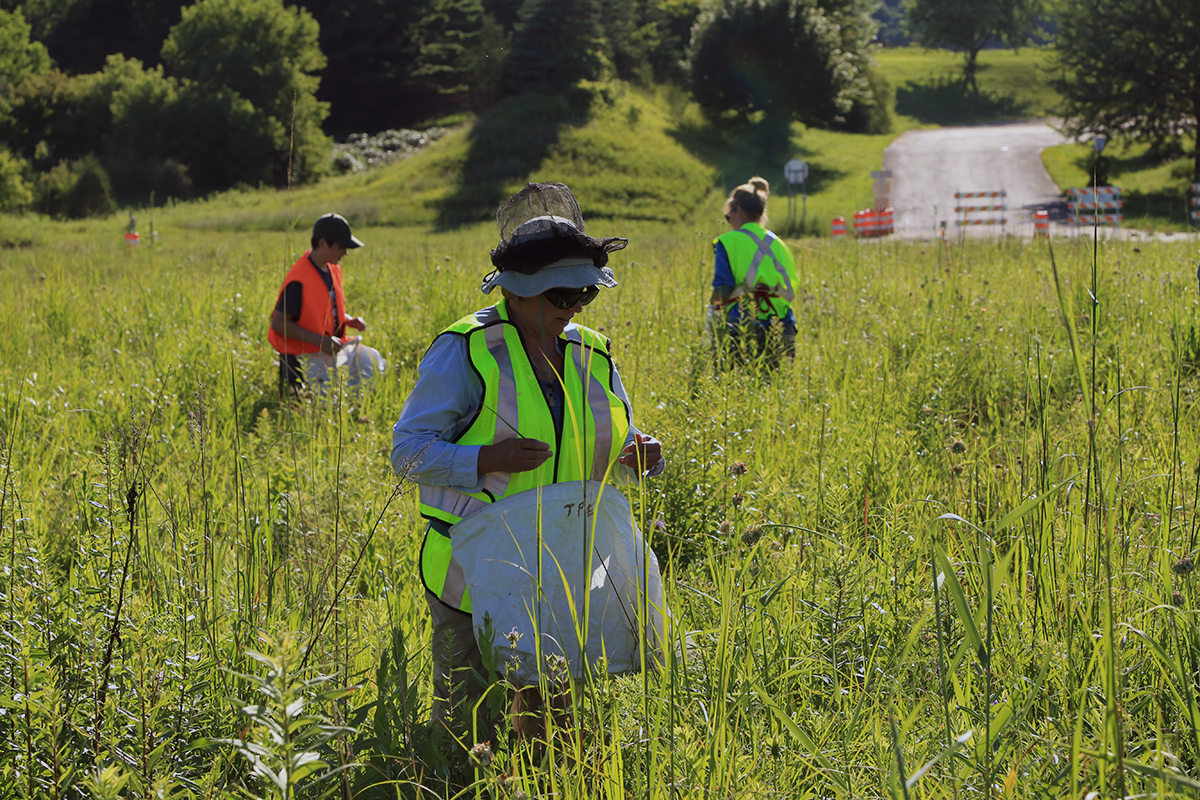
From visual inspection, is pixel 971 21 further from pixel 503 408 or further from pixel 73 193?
pixel 503 408

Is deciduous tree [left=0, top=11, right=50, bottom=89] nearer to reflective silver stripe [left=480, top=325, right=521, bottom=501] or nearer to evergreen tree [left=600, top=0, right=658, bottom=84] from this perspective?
evergreen tree [left=600, top=0, right=658, bottom=84]

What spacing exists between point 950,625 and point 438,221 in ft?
99.0

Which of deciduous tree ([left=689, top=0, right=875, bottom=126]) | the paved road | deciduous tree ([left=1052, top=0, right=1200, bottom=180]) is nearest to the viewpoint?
the paved road

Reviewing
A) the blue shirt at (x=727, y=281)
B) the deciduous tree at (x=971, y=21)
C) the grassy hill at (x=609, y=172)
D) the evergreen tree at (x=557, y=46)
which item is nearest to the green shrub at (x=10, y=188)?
the grassy hill at (x=609, y=172)

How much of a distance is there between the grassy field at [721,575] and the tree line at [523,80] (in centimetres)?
2979

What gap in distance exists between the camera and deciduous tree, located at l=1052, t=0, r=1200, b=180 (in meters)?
30.2

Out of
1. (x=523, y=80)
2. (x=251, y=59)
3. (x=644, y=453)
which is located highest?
(x=251, y=59)

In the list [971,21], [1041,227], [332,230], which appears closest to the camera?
[332,230]

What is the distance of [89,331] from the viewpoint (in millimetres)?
7363

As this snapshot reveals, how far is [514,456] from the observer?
220 cm

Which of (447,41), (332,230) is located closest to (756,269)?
(332,230)

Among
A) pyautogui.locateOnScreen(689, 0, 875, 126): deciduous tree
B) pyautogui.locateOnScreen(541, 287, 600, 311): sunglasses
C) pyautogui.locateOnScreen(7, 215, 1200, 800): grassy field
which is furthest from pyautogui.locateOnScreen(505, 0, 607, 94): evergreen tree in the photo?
pyautogui.locateOnScreen(541, 287, 600, 311): sunglasses

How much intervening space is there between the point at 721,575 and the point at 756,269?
3731mm

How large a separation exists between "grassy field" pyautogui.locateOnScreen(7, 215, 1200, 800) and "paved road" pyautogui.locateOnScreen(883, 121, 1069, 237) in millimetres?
19997
